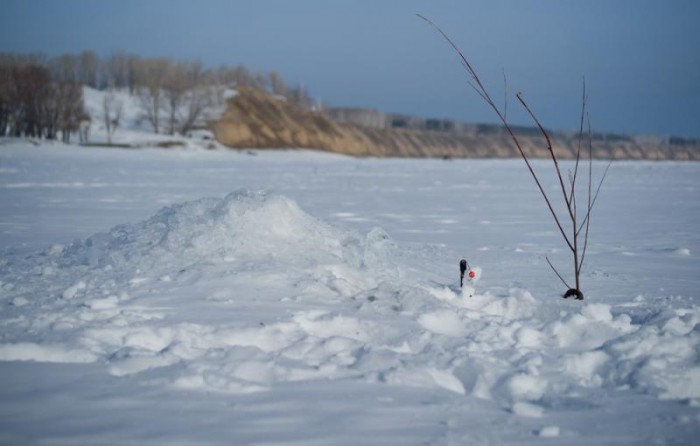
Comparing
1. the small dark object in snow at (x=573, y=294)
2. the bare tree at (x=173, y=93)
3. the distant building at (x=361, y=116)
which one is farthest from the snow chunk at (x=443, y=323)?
the distant building at (x=361, y=116)

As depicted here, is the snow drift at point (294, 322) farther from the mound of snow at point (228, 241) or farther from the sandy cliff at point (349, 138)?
the sandy cliff at point (349, 138)

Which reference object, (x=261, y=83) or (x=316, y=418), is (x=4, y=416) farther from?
(x=261, y=83)

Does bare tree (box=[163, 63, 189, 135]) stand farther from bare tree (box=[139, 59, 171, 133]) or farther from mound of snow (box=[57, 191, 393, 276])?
mound of snow (box=[57, 191, 393, 276])

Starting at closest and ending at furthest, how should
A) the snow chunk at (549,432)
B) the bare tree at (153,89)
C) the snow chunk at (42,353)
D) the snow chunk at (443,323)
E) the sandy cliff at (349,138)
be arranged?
the snow chunk at (549,432)
the snow chunk at (42,353)
the snow chunk at (443,323)
the bare tree at (153,89)
the sandy cliff at (349,138)

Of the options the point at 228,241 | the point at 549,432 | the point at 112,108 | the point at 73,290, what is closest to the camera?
the point at 549,432

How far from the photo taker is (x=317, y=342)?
332 centimetres

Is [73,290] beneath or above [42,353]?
above

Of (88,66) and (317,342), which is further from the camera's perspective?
(88,66)

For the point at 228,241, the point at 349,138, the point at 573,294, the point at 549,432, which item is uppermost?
the point at 349,138

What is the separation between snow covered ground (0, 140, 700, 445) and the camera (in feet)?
8.05

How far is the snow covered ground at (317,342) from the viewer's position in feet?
8.05

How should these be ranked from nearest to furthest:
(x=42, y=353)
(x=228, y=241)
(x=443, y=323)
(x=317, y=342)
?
(x=42, y=353)
(x=317, y=342)
(x=443, y=323)
(x=228, y=241)

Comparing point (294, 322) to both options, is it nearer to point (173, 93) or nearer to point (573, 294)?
point (573, 294)

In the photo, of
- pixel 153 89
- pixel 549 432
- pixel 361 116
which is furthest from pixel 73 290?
pixel 361 116
